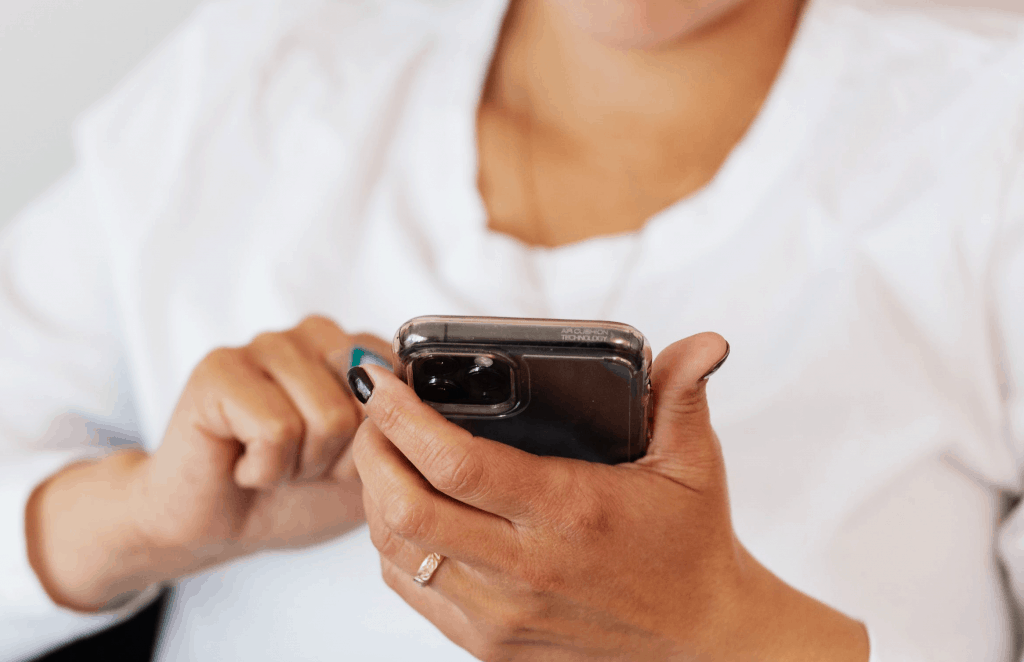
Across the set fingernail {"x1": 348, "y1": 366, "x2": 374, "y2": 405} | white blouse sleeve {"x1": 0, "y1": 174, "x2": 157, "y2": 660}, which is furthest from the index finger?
white blouse sleeve {"x1": 0, "y1": 174, "x2": 157, "y2": 660}

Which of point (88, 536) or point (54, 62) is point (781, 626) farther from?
point (54, 62)

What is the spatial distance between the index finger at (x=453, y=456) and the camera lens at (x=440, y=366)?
0.01 m

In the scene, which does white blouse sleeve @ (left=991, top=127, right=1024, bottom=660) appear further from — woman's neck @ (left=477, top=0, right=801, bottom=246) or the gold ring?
the gold ring

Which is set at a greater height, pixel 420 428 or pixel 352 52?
pixel 352 52

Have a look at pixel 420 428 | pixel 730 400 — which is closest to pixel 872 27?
pixel 730 400

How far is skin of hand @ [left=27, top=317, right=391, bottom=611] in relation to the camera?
569 millimetres

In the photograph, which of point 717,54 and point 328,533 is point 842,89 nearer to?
point 717,54

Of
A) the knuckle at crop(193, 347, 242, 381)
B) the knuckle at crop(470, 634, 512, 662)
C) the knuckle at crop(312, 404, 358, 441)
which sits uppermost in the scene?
the knuckle at crop(193, 347, 242, 381)

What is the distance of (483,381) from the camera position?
0.44 m

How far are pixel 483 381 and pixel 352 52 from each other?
0.55 meters

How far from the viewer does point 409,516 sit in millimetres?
412

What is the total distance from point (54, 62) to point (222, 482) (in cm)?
72

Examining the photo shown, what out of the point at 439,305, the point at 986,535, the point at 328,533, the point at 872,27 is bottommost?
the point at 986,535

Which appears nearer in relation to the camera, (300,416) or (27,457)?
(300,416)
